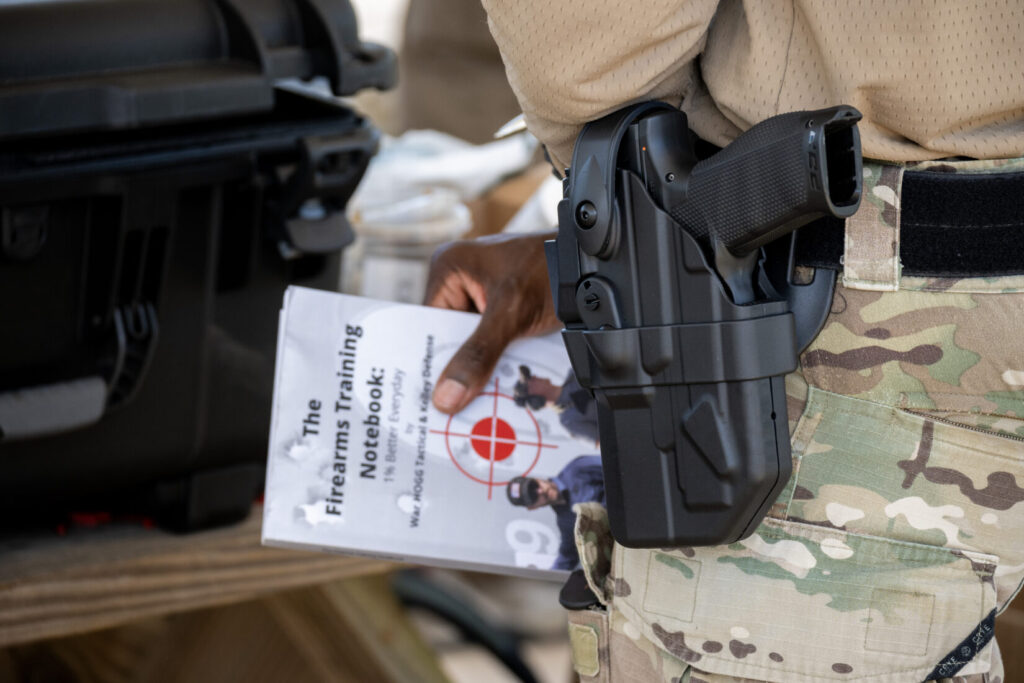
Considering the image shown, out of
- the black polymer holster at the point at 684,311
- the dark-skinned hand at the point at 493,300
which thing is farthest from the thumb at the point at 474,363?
the black polymer holster at the point at 684,311

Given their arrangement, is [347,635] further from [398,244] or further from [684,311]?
[684,311]

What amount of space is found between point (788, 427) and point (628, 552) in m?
0.15

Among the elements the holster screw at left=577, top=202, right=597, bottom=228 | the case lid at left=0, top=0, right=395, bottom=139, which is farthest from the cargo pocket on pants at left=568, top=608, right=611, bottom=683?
the case lid at left=0, top=0, right=395, bottom=139

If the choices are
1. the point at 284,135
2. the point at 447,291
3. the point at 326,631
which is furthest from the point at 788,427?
the point at 326,631

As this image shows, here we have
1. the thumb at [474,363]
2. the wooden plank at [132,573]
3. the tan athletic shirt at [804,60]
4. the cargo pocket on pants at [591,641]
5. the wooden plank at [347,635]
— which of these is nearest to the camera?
the tan athletic shirt at [804,60]

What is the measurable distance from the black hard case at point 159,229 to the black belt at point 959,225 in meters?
0.61

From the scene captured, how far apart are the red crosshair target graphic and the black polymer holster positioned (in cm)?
20

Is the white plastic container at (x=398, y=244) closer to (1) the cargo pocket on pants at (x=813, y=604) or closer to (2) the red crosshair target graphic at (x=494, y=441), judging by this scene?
(2) the red crosshair target graphic at (x=494, y=441)

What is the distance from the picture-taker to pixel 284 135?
105cm

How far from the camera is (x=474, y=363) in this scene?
2.80 feet

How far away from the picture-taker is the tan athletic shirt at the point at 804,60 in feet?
1.97

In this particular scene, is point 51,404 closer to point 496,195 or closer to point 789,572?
point 789,572

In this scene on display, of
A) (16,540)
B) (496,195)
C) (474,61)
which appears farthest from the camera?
(474,61)

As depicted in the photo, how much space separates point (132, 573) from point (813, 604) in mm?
684
